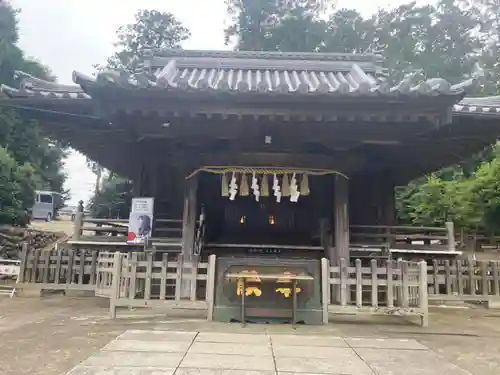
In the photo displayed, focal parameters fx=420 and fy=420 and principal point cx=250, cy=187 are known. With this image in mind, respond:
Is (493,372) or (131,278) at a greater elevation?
(131,278)

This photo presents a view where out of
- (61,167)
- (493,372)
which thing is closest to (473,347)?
(493,372)

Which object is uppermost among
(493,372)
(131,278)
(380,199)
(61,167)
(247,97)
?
(61,167)

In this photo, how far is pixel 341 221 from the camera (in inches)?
313

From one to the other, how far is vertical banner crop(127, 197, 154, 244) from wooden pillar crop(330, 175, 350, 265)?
11.8ft

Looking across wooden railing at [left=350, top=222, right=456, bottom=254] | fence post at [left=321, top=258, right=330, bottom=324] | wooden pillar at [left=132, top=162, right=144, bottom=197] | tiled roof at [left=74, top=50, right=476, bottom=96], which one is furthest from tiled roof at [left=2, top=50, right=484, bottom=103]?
fence post at [left=321, top=258, right=330, bottom=324]

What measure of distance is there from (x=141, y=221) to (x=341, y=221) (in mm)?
3870

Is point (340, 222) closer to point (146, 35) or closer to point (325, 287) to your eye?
point (325, 287)

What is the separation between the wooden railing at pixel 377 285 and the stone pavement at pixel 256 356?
98cm

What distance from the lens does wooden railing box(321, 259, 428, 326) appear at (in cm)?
617

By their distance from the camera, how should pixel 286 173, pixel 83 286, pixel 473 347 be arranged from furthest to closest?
pixel 83 286
pixel 286 173
pixel 473 347

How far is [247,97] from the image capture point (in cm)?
632

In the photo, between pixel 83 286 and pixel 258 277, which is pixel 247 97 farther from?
pixel 83 286

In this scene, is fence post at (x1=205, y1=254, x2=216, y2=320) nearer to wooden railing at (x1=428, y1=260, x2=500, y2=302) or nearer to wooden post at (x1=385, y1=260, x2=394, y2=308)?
wooden post at (x1=385, y1=260, x2=394, y2=308)

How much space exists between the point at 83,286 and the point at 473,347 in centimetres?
749
